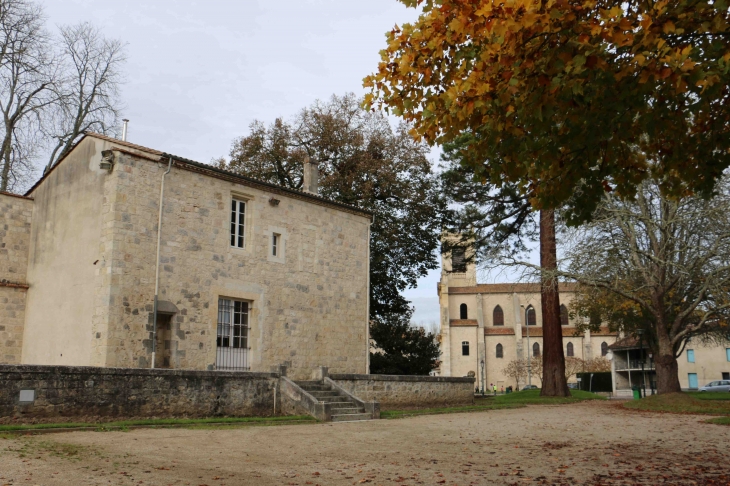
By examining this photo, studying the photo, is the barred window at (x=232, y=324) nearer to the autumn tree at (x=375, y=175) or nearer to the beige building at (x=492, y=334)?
the autumn tree at (x=375, y=175)

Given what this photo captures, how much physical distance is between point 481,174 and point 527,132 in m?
0.94

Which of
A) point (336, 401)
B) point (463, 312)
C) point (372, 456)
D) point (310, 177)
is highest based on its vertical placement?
point (310, 177)

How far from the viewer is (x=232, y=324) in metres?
18.3

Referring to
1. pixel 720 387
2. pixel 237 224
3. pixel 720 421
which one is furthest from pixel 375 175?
pixel 720 387

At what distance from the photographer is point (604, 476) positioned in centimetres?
699

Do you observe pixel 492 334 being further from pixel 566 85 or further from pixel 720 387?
pixel 566 85

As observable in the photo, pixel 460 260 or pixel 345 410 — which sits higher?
pixel 460 260

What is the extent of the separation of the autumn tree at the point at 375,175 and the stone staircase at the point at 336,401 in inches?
460

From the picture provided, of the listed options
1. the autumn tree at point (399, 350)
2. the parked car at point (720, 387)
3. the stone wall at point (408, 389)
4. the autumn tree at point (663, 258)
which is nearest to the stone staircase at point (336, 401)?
the stone wall at point (408, 389)

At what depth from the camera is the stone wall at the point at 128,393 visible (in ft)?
37.1

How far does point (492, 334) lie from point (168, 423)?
6093cm

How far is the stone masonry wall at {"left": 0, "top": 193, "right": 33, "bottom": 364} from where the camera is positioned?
58.8ft

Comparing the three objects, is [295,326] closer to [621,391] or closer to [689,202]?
[689,202]

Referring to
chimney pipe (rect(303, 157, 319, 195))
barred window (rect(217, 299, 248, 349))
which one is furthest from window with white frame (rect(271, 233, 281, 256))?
chimney pipe (rect(303, 157, 319, 195))
